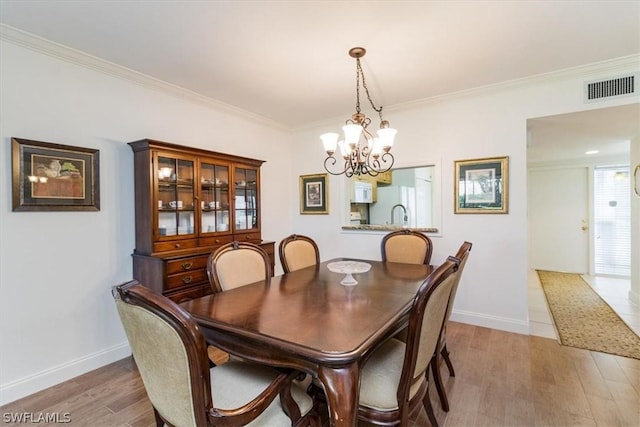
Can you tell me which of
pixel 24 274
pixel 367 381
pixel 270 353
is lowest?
pixel 367 381

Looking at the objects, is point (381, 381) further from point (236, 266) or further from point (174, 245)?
point (174, 245)

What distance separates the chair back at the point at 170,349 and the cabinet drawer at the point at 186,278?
1.56 meters

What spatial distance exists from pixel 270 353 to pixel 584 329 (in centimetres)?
351

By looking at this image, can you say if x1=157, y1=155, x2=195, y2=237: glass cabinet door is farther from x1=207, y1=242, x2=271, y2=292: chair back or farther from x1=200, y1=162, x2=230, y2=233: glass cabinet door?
x1=207, y1=242, x2=271, y2=292: chair back

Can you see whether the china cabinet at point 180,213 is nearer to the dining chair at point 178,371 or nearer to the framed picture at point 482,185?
the dining chair at point 178,371

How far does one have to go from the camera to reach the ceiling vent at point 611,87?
2.62m

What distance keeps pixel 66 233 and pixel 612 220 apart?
7.94 metres

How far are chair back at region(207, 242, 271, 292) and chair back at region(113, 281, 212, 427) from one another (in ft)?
3.15

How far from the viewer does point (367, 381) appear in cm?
142

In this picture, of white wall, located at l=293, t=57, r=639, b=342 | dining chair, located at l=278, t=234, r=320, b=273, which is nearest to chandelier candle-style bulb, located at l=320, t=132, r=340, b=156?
dining chair, located at l=278, t=234, r=320, b=273

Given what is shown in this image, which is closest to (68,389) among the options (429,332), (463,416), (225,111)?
(429,332)

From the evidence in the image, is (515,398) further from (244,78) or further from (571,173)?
(571,173)

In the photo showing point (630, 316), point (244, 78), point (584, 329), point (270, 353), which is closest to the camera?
point (270, 353)

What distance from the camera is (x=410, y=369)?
1271 millimetres
